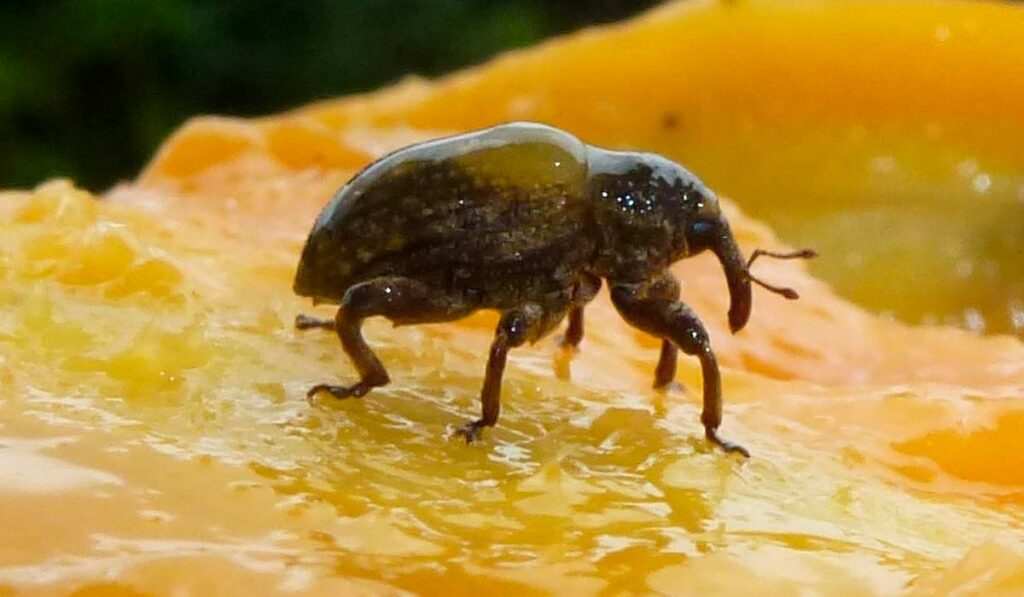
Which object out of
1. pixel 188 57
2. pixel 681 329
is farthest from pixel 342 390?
pixel 188 57

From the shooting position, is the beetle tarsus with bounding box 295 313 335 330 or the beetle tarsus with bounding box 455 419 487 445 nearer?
the beetle tarsus with bounding box 455 419 487 445

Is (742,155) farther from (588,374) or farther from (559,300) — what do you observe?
(559,300)

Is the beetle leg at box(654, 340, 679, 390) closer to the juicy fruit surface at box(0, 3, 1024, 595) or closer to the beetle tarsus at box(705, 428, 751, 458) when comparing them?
the juicy fruit surface at box(0, 3, 1024, 595)

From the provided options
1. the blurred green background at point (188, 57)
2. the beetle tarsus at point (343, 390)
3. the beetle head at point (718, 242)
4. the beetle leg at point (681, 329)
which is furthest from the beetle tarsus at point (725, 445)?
the blurred green background at point (188, 57)

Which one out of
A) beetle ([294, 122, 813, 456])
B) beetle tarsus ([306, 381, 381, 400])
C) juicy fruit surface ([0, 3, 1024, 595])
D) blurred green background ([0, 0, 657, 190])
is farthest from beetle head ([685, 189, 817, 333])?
blurred green background ([0, 0, 657, 190])

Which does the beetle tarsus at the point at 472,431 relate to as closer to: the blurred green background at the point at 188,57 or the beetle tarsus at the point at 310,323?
the beetle tarsus at the point at 310,323
